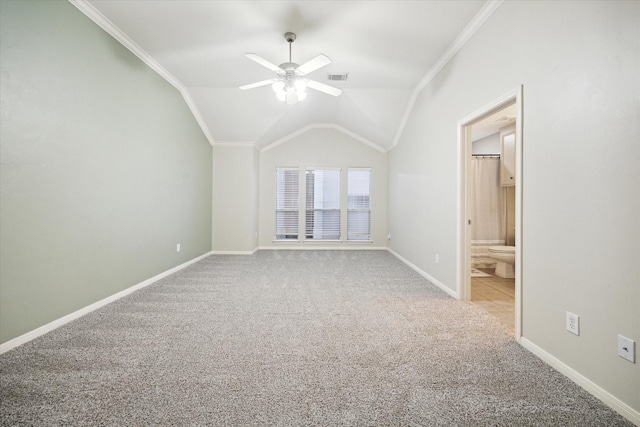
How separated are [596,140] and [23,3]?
3696 mm

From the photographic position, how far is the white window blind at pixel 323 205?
653 cm

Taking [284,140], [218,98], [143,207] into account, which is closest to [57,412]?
[143,207]

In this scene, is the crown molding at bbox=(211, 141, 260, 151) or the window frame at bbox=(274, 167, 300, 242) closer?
the crown molding at bbox=(211, 141, 260, 151)

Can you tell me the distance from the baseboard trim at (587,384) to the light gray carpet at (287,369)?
39mm

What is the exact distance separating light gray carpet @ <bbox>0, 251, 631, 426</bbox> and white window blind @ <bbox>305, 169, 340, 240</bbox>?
355cm

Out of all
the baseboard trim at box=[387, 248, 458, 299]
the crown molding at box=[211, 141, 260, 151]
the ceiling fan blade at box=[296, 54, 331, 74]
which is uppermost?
the ceiling fan blade at box=[296, 54, 331, 74]

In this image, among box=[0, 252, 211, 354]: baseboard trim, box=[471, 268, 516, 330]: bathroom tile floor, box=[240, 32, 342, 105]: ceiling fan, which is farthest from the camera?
box=[240, 32, 342, 105]: ceiling fan

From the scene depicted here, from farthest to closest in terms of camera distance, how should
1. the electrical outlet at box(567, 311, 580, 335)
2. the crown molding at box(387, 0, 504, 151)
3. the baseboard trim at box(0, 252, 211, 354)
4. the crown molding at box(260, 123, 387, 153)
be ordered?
1. the crown molding at box(260, 123, 387, 153)
2. the crown molding at box(387, 0, 504, 151)
3. the baseboard trim at box(0, 252, 211, 354)
4. the electrical outlet at box(567, 311, 580, 335)

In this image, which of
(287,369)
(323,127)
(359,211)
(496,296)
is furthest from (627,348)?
(323,127)

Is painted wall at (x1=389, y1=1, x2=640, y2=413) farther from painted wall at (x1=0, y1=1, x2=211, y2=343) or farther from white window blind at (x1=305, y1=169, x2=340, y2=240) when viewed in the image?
white window blind at (x1=305, y1=169, x2=340, y2=240)

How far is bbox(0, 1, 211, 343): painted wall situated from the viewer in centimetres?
196

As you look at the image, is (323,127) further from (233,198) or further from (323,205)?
(233,198)

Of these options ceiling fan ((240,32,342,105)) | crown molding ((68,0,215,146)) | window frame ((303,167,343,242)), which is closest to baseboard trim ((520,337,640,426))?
ceiling fan ((240,32,342,105))

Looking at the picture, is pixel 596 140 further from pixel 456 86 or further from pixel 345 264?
pixel 345 264
